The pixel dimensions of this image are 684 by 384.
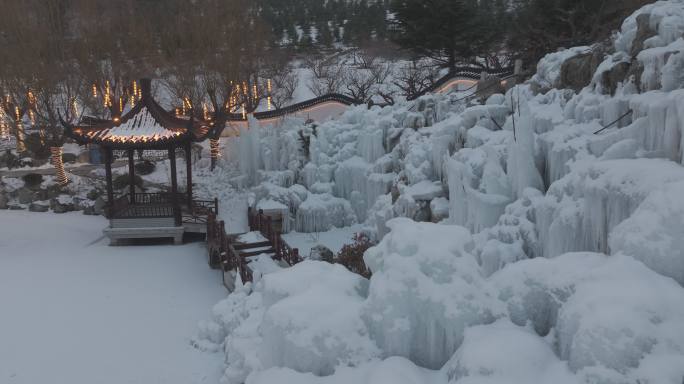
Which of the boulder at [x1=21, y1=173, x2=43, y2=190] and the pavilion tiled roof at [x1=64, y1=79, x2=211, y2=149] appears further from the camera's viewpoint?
the boulder at [x1=21, y1=173, x2=43, y2=190]

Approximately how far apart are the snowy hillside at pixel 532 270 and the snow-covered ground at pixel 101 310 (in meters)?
0.97

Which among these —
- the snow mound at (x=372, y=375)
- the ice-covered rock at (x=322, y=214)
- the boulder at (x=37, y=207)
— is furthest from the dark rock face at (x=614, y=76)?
the boulder at (x=37, y=207)

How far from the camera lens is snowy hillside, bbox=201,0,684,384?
11.3 feet

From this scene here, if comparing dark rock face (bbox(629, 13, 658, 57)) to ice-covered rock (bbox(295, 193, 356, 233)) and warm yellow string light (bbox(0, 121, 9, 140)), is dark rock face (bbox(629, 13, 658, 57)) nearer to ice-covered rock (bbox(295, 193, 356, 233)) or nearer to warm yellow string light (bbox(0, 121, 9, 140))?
ice-covered rock (bbox(295, 193, 356, 233))

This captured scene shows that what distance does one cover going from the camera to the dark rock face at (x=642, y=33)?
24.9 ft

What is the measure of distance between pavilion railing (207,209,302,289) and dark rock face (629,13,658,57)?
7.15 metres

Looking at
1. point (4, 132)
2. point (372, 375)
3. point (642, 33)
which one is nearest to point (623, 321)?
point (372, 375)

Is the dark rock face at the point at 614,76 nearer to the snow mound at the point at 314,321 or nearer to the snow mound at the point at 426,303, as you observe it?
the snow mound at the point at 426,303

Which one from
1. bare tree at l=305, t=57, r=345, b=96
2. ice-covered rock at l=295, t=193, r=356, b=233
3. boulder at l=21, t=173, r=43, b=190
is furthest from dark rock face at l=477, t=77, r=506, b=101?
bare tree at l=305, t=57, r=345, b=96

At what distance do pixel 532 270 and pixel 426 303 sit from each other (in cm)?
100

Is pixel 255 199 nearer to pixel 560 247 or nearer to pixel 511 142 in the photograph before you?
pixel 511 142

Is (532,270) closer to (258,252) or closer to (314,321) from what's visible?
(314,321)

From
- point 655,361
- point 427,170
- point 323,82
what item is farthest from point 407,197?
point 323,82

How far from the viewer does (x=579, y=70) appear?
906 cm
